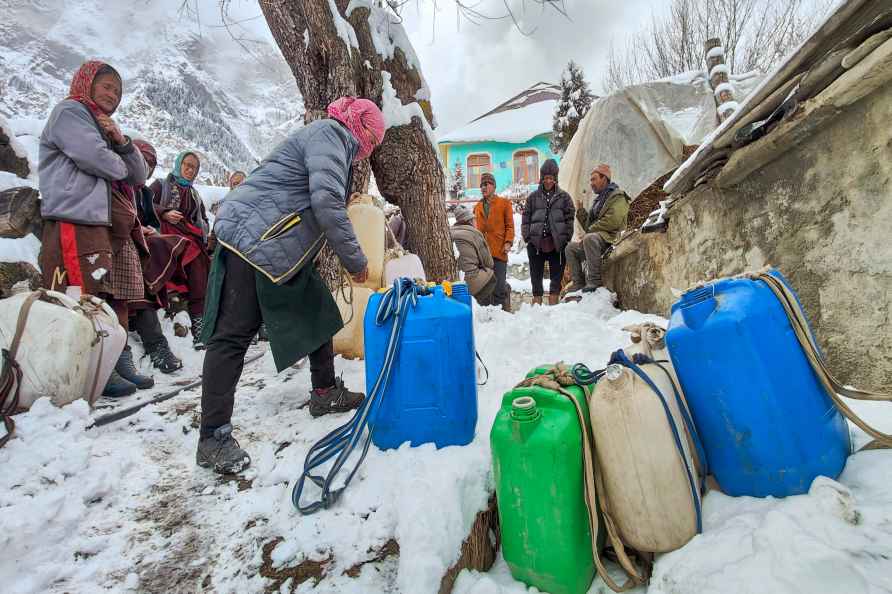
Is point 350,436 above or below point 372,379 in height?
below

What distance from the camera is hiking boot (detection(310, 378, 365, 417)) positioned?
220 cm

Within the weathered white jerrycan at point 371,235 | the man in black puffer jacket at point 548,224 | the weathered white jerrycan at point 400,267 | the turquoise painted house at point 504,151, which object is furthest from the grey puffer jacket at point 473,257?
the turquoise painted house at point 504,151

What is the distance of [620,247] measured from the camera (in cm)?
478

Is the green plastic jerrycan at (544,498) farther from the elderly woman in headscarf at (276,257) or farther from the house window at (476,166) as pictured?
the house window at (476,166)

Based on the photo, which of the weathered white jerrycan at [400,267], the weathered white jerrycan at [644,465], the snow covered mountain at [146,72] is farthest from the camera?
the snow covered mountain at [146,72]

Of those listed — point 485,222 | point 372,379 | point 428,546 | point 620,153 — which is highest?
point 620,153

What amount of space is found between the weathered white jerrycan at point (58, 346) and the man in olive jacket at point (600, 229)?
4.70 metres

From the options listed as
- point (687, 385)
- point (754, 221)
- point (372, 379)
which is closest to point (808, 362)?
point (687, 385)

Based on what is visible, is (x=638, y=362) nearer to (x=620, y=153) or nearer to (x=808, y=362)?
(x=808, y=362)

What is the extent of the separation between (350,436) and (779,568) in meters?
1.31

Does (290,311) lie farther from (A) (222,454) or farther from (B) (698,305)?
(B) (698,305)

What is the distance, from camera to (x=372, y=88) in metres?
4.22

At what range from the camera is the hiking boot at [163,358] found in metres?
3.34

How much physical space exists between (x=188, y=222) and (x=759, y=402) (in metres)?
4.72
